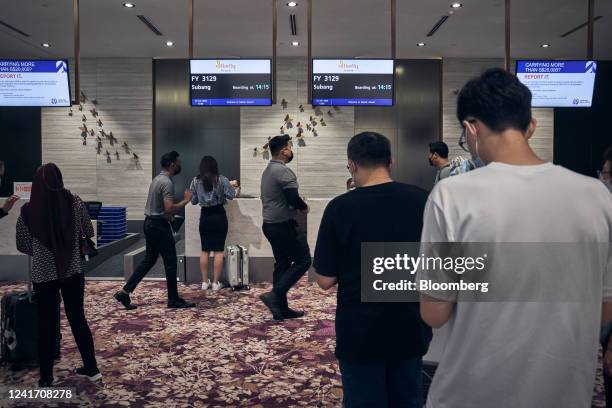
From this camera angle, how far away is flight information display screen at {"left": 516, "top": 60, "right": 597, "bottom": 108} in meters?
6.45

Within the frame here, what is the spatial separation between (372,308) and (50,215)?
220cm

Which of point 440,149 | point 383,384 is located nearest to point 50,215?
point 383,384

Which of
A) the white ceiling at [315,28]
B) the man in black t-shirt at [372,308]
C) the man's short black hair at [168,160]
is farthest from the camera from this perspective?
the white ceiling at [315,28]

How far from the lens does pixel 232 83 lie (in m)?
6.29

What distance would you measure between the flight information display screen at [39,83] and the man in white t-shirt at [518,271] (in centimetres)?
636

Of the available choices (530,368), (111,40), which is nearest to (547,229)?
(530,368)

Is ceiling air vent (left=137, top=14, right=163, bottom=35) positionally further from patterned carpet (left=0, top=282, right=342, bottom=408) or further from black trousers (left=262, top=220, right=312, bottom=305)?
black trousers (left=262, top=220, right=312, bottom=305)

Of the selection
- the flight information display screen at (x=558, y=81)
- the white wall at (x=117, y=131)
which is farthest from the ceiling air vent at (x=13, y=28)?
the flight information display screen at (x=558, y=81)

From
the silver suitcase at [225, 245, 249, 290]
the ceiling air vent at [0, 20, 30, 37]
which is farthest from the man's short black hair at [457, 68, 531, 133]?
the ceiling air vent at [0, 20, 30, 37]

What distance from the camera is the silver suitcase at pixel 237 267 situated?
19.8 ft

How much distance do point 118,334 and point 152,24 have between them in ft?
17.7

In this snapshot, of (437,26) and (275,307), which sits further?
(437,26)

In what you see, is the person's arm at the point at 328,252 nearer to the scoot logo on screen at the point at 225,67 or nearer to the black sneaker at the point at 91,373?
the black sneaker at the point at 91,373

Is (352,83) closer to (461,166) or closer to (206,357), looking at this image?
(461,166)
